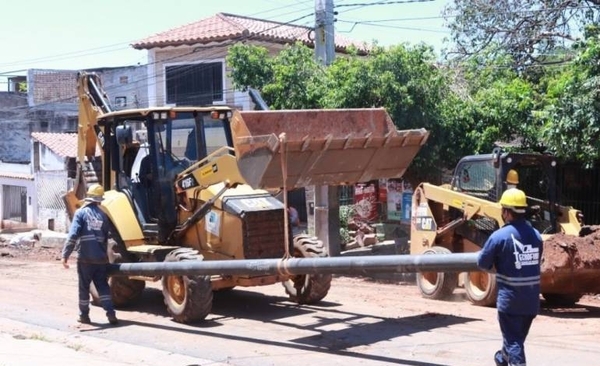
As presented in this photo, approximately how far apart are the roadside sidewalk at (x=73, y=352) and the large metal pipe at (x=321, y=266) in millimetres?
1052

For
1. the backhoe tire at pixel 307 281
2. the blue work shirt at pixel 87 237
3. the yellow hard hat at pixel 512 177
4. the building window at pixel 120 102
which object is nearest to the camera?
the blue work shirt at pixel 87 237

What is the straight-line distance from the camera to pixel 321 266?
28.9ft

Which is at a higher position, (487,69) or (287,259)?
(487,69)

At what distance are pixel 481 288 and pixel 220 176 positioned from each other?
4468 millimetres

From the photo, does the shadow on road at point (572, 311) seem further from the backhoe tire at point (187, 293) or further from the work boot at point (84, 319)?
the work boot at point (84, 319)

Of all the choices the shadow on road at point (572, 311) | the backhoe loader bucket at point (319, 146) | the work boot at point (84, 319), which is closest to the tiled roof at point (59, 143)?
the work boot at point (84, 319)

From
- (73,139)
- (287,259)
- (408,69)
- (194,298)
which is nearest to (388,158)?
(287,259)

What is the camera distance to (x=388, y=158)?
1062cm

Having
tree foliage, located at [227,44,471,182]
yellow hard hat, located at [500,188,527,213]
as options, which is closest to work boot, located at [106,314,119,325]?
yellow hard hat, located at [500,188,527,213]

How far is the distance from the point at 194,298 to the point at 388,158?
308cm

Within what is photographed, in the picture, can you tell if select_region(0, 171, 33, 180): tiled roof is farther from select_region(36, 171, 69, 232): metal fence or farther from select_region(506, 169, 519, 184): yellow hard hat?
select_region(506, 169, 519, 184): yellow hard hat

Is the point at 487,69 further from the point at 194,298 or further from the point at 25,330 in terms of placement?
the point at 25,330

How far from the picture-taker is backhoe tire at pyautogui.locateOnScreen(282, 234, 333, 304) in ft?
39.1

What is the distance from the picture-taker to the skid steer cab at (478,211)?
12.7 m
